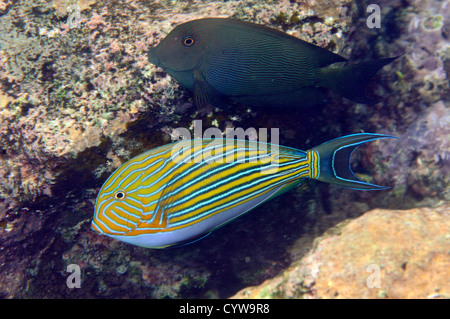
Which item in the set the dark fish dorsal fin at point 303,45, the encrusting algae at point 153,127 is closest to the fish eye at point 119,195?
the encrusting algae at point 153,127

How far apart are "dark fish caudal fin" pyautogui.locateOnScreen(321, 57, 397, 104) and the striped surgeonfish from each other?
55 centimetres

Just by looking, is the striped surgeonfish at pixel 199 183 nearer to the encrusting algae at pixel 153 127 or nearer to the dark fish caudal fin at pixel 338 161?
the dark fish caudal fin at pixel 338 161

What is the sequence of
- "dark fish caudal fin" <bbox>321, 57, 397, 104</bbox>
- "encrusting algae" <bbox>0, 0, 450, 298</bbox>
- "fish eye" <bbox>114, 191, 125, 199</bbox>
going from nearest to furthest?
"fish eye" <bbox>114, 191, 125, 199</bbox> < "dark fish caudal fin" <bbox>321, 57, 397, 104</bbox> < "encrusting algae" <bbox>0, 0, 450, 298</bbox>

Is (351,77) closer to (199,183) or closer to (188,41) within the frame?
(188,41)

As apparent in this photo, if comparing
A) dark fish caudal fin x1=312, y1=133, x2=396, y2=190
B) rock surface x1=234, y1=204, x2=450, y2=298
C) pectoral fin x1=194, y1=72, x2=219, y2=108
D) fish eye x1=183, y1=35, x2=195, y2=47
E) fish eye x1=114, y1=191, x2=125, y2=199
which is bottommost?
rock surface x1=234, y1=204, x2=450, y2=298

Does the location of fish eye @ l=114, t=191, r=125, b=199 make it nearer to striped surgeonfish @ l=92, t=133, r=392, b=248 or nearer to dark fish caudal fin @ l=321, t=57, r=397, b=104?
striped surgeonfish @ l=92, t=133, r=392, b=248

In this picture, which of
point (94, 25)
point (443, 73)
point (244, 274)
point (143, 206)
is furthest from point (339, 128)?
point (94, 25)

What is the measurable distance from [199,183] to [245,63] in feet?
3.38

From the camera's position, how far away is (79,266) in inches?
114

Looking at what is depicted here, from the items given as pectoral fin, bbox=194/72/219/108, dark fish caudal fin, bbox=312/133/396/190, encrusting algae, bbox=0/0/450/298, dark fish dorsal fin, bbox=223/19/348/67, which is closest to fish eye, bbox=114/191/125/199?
encrusting algae, bbox=0/0/450/298

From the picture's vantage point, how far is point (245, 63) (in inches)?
82.3

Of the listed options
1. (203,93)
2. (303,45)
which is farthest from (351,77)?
(203,93)

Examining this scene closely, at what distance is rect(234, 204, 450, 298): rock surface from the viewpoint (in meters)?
1.86
